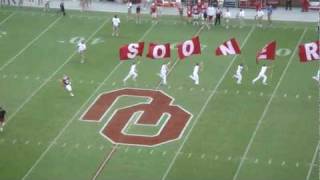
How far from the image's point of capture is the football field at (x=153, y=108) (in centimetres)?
3088

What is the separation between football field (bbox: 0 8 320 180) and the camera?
1216 inches

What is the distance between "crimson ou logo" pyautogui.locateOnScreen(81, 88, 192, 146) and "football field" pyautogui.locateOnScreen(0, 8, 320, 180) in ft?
0.15

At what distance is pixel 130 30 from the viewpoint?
141 ft

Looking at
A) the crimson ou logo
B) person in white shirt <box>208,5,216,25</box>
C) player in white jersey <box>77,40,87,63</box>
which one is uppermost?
person in white shirt <box>208,5,216,25</box>

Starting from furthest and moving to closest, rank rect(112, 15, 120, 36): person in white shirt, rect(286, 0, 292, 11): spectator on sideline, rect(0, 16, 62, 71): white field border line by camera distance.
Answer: rect(286, 0, 292, 11): spectator on sideline < rect(112, 15, 120, 36): person in white shirt < rect(0, 16, 62, 71): white field border line

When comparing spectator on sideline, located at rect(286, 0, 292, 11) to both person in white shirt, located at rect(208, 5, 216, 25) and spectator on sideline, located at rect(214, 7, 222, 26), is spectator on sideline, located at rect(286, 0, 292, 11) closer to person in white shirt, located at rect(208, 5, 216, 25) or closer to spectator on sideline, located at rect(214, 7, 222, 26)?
spectator on sideline, located at rect(214, 7, 222, 26)

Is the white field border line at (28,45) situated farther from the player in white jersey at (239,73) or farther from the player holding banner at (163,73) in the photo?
the player in white jersey at (239,73)

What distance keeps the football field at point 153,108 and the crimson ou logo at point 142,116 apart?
5cm

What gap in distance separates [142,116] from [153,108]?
0.76m

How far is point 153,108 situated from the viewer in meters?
35.2

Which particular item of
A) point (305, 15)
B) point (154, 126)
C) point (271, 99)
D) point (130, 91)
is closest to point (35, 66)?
point (130, 91)

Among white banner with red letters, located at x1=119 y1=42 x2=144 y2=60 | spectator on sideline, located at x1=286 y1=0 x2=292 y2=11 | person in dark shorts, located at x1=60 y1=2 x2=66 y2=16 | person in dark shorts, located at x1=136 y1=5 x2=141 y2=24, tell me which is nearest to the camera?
white banner with red letters, located at x1=119 y1=42 x2=144 y2=60

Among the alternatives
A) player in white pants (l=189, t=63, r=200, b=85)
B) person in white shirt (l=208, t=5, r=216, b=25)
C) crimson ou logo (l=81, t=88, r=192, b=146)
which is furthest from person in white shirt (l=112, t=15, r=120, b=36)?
player in white pants (l=189, t=63, r=200, b=85)

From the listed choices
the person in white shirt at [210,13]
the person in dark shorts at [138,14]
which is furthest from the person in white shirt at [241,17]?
the person in dark shorts at [138,14]
